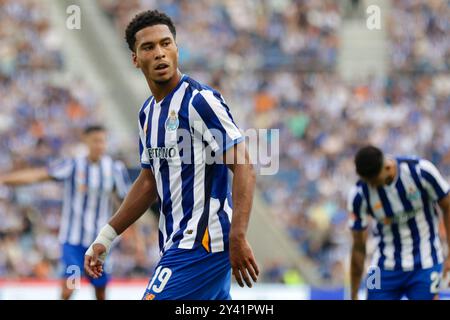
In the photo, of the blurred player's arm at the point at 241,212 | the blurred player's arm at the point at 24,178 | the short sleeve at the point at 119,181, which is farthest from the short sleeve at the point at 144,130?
the short sleeve at the point at 119,181

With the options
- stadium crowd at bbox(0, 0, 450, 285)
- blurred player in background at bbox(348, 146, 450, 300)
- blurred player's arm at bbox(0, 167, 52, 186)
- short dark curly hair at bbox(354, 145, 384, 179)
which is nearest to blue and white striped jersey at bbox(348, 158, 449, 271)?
blurred player in background at bbox(348, 146, 450, 300)

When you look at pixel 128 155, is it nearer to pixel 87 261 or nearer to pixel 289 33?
pixel 289 33

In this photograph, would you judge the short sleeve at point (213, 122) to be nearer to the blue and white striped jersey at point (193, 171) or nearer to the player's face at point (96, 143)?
the blue and white striped jersey at point (193, 171)

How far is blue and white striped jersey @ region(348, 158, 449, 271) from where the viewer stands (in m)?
8.26

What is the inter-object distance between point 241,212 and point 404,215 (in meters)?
3.48

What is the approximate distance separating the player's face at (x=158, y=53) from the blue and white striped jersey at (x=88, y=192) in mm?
5016

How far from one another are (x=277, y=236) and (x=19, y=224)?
14.7 feet

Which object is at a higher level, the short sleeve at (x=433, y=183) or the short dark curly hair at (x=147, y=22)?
the short dark curly hair at (x=147, y=22)

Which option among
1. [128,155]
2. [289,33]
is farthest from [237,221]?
[289,33]

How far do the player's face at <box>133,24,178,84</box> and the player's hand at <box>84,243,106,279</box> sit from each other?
1.09 meters

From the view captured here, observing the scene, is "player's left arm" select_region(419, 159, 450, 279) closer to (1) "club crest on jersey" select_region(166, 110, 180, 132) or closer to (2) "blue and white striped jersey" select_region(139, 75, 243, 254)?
(2) "blue and white striped jersey" select_region(139, 75, 243, 254)

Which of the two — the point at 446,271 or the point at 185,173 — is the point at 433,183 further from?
the point at 185,173

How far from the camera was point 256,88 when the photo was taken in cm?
1959

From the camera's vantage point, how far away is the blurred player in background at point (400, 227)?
8.26 meters
